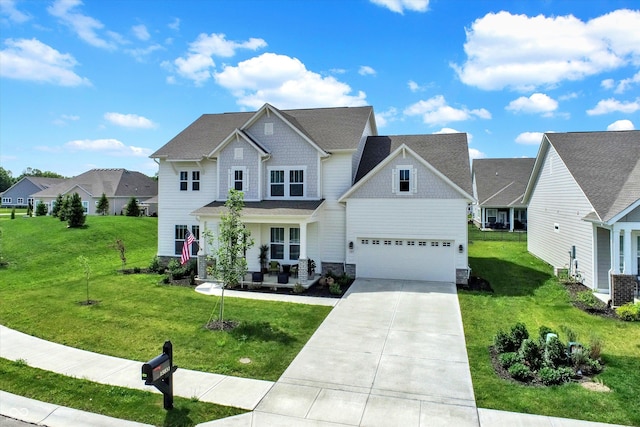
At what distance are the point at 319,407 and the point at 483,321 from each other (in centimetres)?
739

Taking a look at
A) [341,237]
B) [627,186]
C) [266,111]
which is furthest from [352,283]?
[627,186]

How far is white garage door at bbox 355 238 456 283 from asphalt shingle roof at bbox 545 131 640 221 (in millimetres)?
6246

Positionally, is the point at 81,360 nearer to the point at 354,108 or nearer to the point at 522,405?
the point at 522,405

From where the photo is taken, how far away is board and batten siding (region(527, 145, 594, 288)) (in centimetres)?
1698

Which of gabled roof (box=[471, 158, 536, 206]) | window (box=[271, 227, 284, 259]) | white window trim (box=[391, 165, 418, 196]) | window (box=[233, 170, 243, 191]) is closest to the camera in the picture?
white window trim (box=[391, 165, 418, 196])

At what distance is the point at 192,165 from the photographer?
21609mm

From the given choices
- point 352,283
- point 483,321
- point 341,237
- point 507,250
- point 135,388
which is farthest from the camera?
point 507,250

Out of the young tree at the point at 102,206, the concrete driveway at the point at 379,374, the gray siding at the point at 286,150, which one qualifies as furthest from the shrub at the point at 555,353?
the young tree at the point at 102,206

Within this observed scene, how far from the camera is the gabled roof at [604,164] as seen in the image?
1536 centimetres

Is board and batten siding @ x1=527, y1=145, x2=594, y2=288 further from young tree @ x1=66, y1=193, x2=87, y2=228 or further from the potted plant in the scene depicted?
young tree @ x1=66, y1=193, x2=87, y2=228

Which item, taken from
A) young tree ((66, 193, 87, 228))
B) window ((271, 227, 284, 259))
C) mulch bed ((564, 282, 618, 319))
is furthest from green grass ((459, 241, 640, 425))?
young tree ((66, 193, 87, 228))

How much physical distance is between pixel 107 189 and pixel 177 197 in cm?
3457

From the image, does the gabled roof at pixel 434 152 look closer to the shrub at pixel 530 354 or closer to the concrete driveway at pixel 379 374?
the concrete driveway at pixel 379 374

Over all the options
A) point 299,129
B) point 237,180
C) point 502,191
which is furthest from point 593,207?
point 502,191
